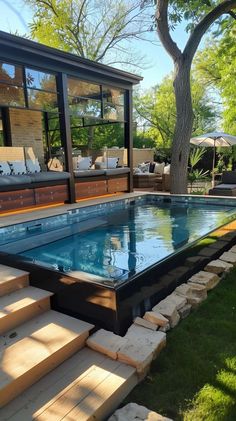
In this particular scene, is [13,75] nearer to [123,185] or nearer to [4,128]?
[4,128]

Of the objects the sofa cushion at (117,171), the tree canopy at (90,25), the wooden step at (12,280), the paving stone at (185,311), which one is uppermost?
the tree canopy at (90,25)

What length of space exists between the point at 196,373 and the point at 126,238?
2.76 metres

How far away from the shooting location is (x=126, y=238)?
15.5ft

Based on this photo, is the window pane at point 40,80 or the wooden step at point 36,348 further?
the window pane at point 40,80

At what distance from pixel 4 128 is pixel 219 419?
8.57 meters

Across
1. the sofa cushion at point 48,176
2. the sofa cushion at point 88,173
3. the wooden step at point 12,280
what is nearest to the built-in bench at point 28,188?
the sofa cushion at point 48,176

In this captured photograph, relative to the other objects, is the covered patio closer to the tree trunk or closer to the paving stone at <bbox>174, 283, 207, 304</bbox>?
the tree trunk

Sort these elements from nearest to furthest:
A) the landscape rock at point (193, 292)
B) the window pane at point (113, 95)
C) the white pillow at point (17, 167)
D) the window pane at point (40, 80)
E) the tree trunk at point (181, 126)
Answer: the landscape rock at point (193, 292), the window pane at point (40, 80), the white pillow at point (17, 167), the tree trunk at point (181, 126), the window pane at point (113, 95)

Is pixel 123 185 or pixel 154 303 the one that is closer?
pixel 154 303

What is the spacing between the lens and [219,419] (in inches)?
68.2

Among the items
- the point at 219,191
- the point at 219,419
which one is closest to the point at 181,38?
the point at 219,191

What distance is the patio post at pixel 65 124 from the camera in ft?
21.8

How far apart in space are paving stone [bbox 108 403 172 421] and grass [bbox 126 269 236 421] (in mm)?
86

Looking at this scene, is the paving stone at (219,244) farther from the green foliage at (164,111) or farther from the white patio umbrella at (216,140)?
the green foliage at (164,111)
